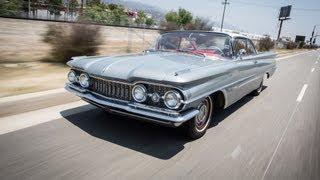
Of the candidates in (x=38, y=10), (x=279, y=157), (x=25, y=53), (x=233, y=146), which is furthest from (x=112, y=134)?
(x=38, y=10)

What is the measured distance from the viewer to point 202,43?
5867 mm

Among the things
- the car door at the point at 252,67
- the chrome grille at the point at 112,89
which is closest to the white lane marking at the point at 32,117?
the chrome grille at the point at 112,89

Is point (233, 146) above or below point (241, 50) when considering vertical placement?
Result: below

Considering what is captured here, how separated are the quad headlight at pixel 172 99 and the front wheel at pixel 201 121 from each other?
0.64 m

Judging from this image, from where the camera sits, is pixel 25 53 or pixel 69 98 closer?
pixel 69 98

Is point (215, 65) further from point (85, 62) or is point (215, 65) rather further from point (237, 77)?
point (85, 62)

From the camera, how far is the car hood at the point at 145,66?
4.09 m

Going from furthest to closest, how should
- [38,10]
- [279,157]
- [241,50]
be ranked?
[38,10]
[241,50]
[279,157]

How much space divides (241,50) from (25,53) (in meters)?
7.50

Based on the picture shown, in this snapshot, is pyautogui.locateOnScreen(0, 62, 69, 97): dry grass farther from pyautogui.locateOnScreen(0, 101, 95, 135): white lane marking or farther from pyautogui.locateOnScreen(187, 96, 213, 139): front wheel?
pyautogui.locateOnScreen(187, 96, 213, 139): front wheel

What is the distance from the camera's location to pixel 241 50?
253 inches

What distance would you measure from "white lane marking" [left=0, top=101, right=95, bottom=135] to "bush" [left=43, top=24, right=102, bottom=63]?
4346 mm

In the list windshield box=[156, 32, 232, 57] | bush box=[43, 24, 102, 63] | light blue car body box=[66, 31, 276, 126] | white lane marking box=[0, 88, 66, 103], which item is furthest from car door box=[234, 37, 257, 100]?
bush box=[43, 24, 102, 63]

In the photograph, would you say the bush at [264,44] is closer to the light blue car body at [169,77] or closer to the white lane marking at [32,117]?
the light blue car body at [169,77]
